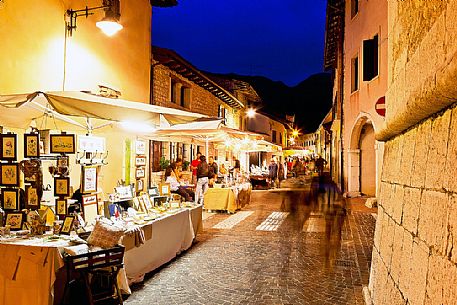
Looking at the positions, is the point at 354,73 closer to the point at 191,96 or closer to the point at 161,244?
the point at 191,96

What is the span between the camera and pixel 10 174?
5.95 metres

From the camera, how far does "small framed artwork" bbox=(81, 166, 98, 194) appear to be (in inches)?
240

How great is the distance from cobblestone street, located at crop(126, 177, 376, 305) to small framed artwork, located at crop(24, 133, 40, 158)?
248cm

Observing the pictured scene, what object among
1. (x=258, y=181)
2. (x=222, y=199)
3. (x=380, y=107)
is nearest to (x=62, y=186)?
(x=380, y=107)

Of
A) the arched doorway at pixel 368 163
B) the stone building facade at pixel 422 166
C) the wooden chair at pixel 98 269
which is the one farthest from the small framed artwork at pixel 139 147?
the arched doorway at pixel 368 163

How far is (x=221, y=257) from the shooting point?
7816mm

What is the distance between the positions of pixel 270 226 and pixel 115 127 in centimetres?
520

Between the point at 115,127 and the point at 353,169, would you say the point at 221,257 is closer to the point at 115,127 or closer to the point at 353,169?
the point at 115,127

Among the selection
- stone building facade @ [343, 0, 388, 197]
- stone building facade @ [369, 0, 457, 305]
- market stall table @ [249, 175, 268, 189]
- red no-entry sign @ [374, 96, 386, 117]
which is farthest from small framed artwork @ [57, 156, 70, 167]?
market stall table @ [249, 175, 268, 189]

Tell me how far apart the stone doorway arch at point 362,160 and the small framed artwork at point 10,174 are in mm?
14912

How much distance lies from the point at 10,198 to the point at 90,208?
3.74ft

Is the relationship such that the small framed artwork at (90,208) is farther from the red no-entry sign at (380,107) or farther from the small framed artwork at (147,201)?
the red no-entry sign at (380,107)

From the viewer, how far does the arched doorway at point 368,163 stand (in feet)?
59.2

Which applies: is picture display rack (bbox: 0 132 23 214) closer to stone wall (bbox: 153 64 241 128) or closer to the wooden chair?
the wooden chair
